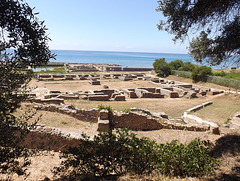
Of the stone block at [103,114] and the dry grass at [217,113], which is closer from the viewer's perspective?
the stone block at [103,114]

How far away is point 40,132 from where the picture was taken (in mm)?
6996

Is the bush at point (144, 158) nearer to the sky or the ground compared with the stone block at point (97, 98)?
nearer to the sky

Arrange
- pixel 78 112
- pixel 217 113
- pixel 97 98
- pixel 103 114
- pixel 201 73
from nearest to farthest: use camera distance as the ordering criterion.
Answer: pixel 103 114 < pixel 78 112 < pixel 217 113 < pixel 97 98 < pixel 201 73

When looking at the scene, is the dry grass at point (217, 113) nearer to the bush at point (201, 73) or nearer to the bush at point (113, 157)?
the bush at point (113, 157)

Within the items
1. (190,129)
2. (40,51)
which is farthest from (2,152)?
(190,129)

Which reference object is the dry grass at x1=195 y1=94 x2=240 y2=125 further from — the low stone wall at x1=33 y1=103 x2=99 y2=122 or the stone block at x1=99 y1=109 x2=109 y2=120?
the low stone wall at x1=33 y1=103 x2=99 y2=122

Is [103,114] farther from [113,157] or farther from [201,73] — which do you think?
[201,73]

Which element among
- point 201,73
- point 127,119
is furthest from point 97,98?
point 201,73

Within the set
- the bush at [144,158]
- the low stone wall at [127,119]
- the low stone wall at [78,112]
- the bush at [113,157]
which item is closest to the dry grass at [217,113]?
the low stone wall at [127,119]

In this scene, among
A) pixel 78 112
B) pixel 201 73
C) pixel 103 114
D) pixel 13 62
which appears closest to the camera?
pixel 13 62

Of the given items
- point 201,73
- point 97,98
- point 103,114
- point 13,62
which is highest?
point 13,62

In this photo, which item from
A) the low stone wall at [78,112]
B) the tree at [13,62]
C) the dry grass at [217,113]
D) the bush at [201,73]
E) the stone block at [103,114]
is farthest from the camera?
the bush at [201,73]

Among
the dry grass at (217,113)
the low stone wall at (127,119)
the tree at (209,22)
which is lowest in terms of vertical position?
the dry grass at (217,113)

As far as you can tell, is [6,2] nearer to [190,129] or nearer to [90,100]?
[190,129]
